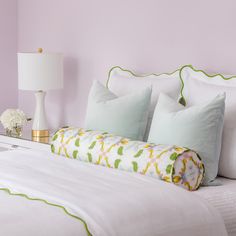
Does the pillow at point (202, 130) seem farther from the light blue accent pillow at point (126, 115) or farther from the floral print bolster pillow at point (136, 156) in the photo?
the light blue accent pillow at point (126, 115)

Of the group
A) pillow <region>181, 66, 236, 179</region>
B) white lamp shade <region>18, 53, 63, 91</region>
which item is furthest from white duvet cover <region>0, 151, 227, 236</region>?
white lamp shade <region>18, 53, 63, 91</region>

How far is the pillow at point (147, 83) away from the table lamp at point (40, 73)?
1.64ft

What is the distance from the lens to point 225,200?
2.18 m

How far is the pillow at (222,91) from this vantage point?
8.21 ft

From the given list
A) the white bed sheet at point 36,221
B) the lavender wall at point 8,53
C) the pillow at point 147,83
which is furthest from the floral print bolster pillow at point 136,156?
the lavender wall at point 8,53

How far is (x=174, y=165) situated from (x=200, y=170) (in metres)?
0.15

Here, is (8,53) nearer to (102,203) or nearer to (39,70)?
(39,70)

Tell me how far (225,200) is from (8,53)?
264 cm

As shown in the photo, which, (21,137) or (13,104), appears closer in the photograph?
(21,137)

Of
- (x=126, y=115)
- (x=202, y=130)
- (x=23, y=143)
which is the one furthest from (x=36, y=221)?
(x=23, y=143)

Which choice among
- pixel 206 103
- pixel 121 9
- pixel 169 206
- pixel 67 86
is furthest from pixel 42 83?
pixel 169 206

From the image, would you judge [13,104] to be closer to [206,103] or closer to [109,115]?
[109,115]

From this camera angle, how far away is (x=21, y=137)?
→ 3.76 meters

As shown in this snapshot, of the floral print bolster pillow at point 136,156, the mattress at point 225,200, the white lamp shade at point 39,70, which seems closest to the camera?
the mattress at point 225,200
